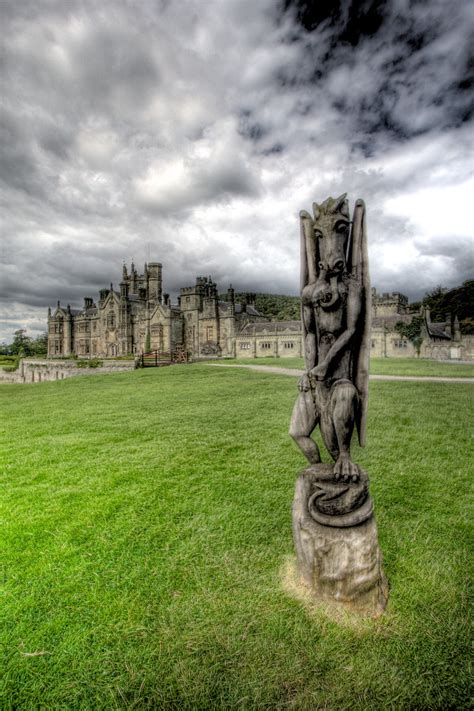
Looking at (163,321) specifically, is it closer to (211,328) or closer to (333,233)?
(211,328)

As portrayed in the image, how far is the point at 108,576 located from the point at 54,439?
212 inches

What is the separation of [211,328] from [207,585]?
166 ft

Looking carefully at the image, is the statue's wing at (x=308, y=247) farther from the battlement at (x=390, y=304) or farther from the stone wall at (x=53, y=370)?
the battlement at (x=390, y=304)

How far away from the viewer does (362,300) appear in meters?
3.57

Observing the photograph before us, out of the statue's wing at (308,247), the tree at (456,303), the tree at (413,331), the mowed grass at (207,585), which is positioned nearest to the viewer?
the mowed grass at (207,585)

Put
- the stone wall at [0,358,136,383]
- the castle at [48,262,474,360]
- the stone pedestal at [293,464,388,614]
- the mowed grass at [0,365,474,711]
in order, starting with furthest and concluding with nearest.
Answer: the castle at [48,262,474,360], the stone wall at [0,358,136,383], the stone pedestal at [293,464,388,614], the mowed grass at [0,365,474,711]

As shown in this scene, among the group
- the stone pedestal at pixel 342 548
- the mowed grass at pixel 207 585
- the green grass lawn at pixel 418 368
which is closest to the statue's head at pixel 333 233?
the stone pedestal at pixel 342 548

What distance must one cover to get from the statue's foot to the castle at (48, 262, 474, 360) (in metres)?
44.8

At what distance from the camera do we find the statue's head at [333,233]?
3.49 meters

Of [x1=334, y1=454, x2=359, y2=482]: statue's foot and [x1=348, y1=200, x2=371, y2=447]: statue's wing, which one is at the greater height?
[x1=348, y1=200, x2=371, y2=447]: statue's wing

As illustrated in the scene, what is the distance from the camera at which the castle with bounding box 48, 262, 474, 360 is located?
1966 inches

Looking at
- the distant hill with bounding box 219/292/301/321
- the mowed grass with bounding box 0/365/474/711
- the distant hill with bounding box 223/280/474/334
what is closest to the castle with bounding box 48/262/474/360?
the distant hill with bounding box 223/280/474/334

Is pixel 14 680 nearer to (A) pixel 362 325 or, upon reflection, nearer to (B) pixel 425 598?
(B) pixel 425 598

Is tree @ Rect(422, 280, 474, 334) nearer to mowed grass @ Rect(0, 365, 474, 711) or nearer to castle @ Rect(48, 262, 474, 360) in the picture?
castle @ Rect(48, 262, 474, 360)
